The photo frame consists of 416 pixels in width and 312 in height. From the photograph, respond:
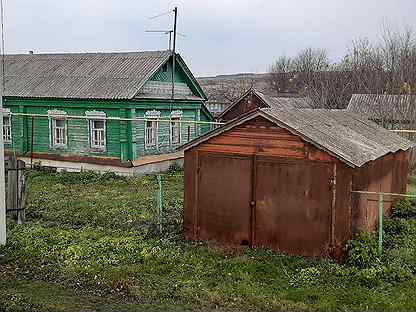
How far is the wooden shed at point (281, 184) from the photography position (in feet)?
28.9

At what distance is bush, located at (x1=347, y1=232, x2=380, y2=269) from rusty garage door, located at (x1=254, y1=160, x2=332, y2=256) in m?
0.45

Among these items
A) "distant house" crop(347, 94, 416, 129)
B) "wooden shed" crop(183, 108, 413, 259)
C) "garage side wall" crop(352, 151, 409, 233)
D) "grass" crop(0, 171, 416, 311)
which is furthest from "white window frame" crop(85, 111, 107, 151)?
"distant house" crop(347, 94, 416, 129)

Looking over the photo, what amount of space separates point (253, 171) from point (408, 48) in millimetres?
21658

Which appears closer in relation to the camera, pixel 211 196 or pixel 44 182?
pixel 211 196

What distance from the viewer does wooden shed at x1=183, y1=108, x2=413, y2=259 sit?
8797 mm

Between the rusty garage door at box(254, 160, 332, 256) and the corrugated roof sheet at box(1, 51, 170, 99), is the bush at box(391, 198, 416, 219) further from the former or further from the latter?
the corrugated roof sheet at box(1, 51, 170, 99)

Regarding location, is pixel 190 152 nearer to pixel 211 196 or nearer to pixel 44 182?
pixel 211 196

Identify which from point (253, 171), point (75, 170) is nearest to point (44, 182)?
point (75, 170)

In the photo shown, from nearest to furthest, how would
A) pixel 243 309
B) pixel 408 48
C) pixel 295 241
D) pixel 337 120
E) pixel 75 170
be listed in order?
pixel 243 309, pixel 295 241, pixel 337 120, pixel 75 170, pixel 408 48

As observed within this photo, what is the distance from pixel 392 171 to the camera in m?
12.3

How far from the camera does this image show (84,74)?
2153cm

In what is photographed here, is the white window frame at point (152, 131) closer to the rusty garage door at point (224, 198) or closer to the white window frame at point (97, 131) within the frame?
the white window frame at point (97, 131)

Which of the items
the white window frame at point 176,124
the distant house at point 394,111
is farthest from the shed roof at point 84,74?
the distant house at point 394,111

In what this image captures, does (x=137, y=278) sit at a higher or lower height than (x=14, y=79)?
lower
